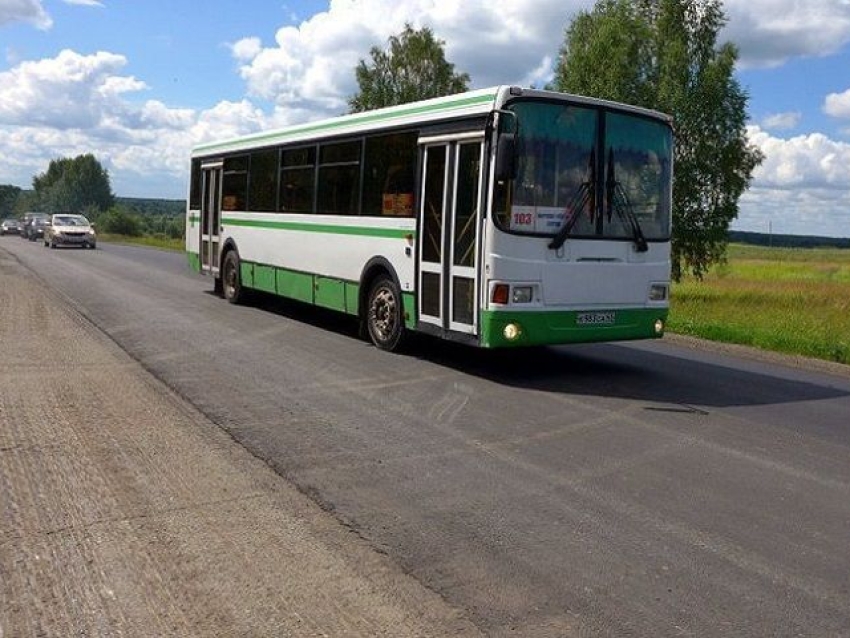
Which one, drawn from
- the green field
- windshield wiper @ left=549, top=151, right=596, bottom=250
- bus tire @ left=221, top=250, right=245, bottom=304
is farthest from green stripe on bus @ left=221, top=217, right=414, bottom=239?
the green field

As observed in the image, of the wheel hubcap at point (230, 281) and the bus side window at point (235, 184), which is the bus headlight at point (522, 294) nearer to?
the bus side window at point (235, 184)

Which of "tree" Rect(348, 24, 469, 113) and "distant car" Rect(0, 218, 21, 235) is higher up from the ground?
"tree" Rect(348, 24, 469, 113)

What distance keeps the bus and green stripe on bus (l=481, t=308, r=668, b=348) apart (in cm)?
1

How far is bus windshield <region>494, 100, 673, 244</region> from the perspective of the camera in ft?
29.3

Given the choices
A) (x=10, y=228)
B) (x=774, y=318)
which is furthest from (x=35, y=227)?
(x=774, y=318)

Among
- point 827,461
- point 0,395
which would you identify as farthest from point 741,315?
point 0,395

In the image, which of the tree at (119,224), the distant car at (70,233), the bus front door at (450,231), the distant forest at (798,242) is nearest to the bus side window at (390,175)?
the bus front door at (450,231)

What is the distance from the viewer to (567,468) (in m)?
6.01

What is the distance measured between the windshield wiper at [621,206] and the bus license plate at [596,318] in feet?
2.60

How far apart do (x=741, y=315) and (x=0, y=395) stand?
52.2 ft

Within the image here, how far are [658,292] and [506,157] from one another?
2617 millimetres

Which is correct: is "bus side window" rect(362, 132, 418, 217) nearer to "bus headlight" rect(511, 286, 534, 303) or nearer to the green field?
"bus headlight" rect(511, 286, 534, 303)

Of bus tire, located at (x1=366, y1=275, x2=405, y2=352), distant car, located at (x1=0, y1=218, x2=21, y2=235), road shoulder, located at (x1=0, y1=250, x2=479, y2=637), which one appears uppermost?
distant car, located at (x1=0, y1=218, x2=21, y2=235)

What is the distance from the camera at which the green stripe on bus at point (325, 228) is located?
10703 millimetres
